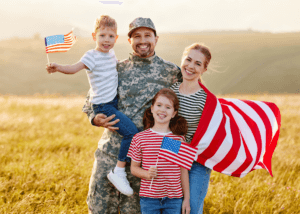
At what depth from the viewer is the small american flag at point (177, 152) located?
8.84 ft

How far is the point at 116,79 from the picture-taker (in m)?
3.50

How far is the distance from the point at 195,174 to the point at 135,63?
172cm

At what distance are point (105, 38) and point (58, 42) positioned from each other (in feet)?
2.63

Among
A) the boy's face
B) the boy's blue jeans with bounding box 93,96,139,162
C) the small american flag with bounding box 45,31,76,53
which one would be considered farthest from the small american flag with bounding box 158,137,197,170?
the small american flag with bounding box 45,31,76,53

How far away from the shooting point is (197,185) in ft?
9.66

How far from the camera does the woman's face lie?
3000 mm

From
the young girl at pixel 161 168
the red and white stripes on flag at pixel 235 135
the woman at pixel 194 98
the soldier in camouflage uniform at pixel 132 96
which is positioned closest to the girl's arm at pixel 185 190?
the young girl at pixel 161 168

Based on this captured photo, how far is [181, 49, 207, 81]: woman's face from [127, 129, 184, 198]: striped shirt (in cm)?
75

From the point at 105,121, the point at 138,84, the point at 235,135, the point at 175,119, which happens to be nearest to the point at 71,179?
the point at 105,121

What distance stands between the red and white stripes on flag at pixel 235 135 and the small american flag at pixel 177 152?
0.29 m

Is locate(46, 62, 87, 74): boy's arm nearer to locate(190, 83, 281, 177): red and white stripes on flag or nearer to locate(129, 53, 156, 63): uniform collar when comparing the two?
locate(129, 53, 156, 63): uniform collar

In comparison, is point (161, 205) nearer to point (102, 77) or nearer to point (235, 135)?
point (235, 135)

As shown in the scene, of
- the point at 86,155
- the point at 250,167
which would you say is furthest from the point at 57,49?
the point at 86,155

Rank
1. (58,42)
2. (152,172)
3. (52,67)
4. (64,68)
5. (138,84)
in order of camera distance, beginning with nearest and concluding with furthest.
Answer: (152,172) → (52,67) → (64,68) → (138,84) → (58,42)
